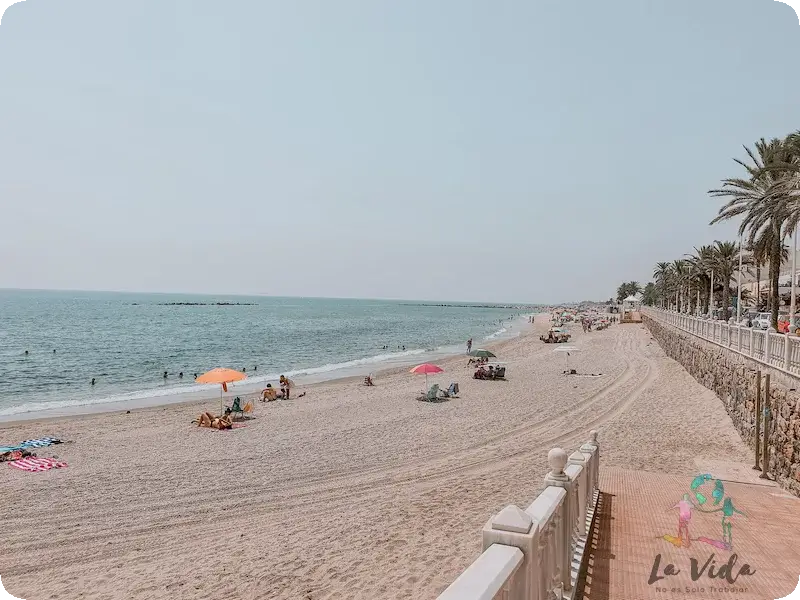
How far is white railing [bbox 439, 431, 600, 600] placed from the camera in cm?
248

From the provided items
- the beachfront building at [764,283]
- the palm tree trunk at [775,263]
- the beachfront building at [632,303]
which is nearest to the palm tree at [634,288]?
the beachfront building at [632,303]

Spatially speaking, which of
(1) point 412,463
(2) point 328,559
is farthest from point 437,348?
(2) point 328,559

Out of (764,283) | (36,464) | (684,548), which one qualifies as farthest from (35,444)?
(764,283)

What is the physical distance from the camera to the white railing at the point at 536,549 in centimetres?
248

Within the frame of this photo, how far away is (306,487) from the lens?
12.0 m

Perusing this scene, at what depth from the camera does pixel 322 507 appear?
10664 millimetres

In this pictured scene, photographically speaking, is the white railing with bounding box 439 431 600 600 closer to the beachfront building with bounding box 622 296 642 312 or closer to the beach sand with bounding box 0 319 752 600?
the beach sand with bounding box 0 319 752 600

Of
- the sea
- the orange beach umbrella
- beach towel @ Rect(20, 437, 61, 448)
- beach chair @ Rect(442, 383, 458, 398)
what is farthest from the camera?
the sea

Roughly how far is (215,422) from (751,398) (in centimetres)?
1741

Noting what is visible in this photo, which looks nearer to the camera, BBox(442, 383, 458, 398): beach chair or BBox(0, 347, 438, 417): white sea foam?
BBox(442, 383, 458, 398): beach chair

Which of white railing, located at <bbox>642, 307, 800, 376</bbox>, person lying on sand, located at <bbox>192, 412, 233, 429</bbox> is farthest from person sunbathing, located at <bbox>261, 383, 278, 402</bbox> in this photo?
white railing, located at <bbox>642, 307, 800, 376</bbox>

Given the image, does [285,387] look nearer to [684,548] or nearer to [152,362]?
[684,548]

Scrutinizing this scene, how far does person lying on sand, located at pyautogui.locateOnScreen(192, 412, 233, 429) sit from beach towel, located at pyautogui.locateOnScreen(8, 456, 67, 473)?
534cm

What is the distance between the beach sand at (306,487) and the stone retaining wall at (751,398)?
72 cm
